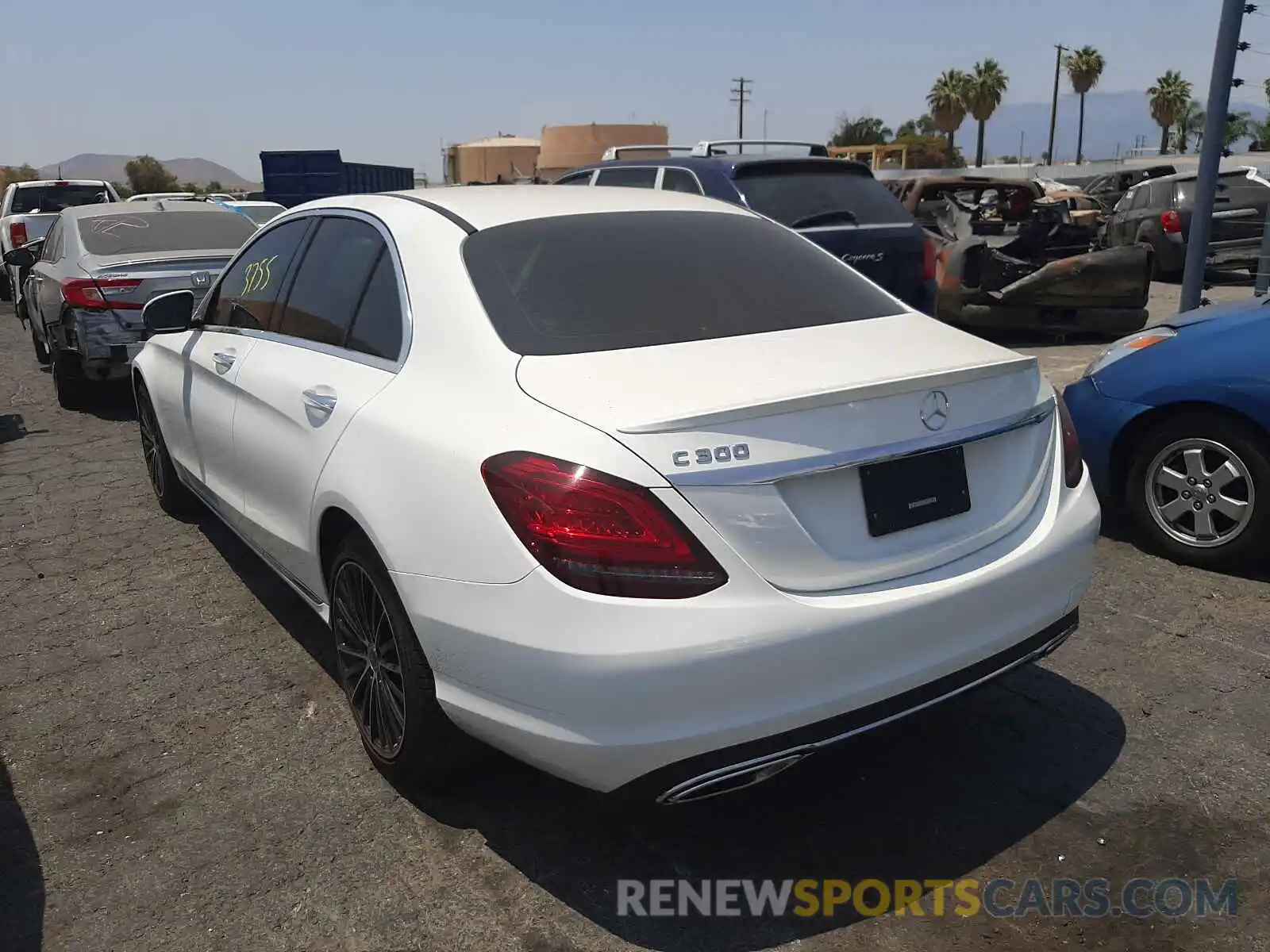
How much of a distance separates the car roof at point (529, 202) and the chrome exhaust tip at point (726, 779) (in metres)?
1.73

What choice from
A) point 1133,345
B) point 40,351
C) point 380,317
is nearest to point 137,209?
point 40,351

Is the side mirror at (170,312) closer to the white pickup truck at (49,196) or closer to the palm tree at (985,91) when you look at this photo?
the white pickup truck at (49,196)

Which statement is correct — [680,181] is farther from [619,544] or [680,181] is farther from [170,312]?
[619,544]

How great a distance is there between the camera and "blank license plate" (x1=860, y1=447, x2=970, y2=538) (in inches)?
94.3

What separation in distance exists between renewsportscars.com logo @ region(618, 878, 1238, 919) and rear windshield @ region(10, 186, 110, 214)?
778 inches

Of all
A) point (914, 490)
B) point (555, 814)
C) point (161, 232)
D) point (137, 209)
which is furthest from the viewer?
point (137, 209)

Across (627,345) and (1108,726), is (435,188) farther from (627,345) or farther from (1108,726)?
(1108,726)

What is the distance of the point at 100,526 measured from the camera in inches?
216

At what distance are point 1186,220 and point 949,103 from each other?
206ft

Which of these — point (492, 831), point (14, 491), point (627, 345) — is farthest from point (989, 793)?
point (14, 491)

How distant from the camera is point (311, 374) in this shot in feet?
10.8

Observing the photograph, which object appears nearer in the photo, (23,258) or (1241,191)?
(23,258)

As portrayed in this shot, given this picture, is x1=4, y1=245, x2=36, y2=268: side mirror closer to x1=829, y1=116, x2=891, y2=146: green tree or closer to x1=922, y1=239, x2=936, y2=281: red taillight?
x1=922, y1=239, x2=936, y2=281: red taillight

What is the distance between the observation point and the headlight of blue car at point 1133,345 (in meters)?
4.66
